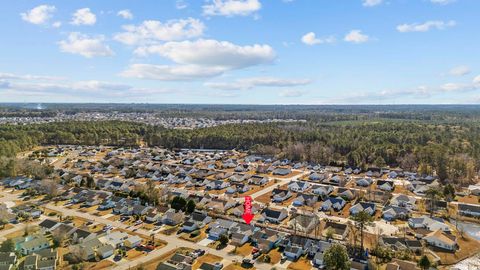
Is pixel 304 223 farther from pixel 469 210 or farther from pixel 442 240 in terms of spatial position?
pixel 469 210

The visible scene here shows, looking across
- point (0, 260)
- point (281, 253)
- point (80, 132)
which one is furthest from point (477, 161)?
point (80, 132)

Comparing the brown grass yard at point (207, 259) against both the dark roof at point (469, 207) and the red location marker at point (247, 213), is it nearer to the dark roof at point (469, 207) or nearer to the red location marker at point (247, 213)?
the red location marker at point (247, 213)

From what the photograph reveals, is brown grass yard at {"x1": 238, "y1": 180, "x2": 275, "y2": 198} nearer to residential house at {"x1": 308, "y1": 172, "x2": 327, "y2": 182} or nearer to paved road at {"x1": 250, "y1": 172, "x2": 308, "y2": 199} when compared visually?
paved road at {"x1": 250, "y1": 172, "x2": 308, "y2": 199}

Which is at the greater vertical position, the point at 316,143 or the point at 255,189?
the point at 316,143

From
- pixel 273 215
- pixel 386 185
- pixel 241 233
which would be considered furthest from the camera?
pixel 386 185

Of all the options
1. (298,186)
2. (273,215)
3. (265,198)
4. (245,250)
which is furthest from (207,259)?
(298,186)

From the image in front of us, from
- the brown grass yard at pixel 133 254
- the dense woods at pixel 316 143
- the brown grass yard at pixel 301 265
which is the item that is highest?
the dense woods at pixel 316 143

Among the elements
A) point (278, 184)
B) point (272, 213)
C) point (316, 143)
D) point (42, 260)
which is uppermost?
point (316, 143)

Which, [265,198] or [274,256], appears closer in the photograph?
[274,256]

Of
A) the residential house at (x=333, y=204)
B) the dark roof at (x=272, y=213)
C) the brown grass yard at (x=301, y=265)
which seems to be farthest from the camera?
the residential house at (x=333, y=204)

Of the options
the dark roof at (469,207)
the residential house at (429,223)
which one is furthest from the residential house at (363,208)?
the dark roof at (469,207)

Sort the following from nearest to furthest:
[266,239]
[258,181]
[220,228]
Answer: [266,239] < [220,228] < [258,181]
